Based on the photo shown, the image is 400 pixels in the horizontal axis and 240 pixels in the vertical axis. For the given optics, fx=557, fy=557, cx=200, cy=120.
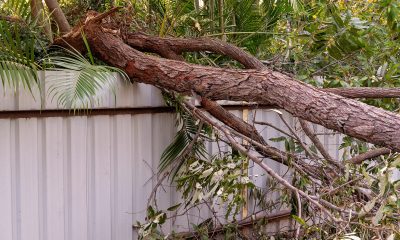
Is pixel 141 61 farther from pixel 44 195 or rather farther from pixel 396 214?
pixel 396 214

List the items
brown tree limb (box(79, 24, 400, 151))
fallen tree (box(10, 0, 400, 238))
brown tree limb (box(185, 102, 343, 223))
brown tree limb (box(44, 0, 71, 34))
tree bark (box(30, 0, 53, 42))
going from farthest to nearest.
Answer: brown tree limb (box(44, 0, 71, 34))
tree bark (box(30, 0, 53, 42))
brown tree limb (box(185, 102, 343, 223))
fallen tree (box(10, 0, 400, 238))
brown tree limb (box(79, 24, 400, 151))

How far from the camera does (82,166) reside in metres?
3.18

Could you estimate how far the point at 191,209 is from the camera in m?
3.95

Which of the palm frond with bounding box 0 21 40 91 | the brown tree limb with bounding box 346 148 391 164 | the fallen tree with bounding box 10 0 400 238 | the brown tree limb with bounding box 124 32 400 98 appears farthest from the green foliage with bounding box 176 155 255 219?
the palm frond with bounding box 0 21 40 91

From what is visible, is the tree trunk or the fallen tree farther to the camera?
the fallen tree

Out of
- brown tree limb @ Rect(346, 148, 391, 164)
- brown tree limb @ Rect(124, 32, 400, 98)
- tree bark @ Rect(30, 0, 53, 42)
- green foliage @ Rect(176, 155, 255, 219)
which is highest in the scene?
tree bark @ Rect(30, 0, 53, 42)

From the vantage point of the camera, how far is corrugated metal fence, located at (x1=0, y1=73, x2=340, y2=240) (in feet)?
9.30

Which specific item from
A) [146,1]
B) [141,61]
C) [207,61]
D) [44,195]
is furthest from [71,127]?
[146,1]

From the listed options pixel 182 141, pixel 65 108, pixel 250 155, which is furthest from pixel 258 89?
pixel 65 108

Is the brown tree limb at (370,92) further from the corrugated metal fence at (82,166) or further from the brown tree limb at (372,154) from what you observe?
the corrugated metal fence at (82,166)

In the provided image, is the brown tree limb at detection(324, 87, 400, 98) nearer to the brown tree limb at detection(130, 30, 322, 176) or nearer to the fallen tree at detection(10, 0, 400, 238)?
the fallen tree at detection(10, 0, 400, 238)

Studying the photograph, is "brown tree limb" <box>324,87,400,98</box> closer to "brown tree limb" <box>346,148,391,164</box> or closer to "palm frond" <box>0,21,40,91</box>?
"brown tree limb" <box>346,148,391,164</box>

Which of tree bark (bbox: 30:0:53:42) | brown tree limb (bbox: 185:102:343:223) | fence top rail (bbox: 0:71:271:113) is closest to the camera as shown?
fence top rail (bbox: 0:71:271:113)

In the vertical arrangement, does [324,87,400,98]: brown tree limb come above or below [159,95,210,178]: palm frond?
above
